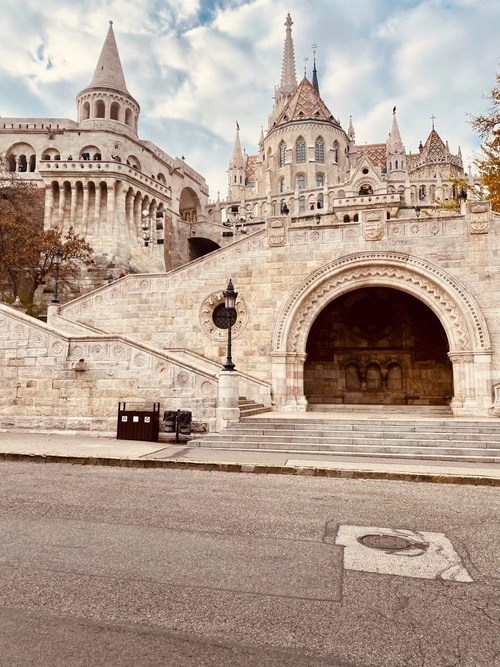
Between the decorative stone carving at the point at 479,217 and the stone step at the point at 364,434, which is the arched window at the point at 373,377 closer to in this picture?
the decorative stone carving at the point at 479,217

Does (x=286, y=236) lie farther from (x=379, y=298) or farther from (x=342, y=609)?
(x=342, y=609)

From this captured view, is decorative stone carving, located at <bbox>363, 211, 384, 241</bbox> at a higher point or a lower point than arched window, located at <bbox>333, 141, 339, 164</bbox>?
lower

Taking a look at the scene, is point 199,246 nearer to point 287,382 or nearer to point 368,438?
point 287,382

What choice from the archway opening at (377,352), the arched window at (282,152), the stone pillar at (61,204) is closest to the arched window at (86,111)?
the stone pillar at (61,204)

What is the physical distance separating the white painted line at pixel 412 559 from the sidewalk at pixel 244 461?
11.9 ft

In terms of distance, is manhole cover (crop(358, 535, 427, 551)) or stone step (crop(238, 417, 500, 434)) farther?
stone step (crop(238, 417, 500, 434))

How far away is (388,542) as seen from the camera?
16.3 feet

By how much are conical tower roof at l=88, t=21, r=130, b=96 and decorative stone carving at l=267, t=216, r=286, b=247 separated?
40782mm

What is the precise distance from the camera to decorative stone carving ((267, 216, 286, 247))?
18.6 metres

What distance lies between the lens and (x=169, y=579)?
13.0 ft

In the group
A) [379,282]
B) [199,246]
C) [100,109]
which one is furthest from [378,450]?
[100,109]

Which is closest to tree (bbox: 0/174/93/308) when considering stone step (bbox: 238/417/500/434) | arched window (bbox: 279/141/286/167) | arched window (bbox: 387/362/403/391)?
stone step (bbox: 238/417/500/434)

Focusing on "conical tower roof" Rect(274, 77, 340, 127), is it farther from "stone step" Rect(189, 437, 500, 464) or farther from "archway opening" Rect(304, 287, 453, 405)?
"stone step" Rect(189, 437, 500, 464)

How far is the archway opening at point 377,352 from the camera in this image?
20609 mm
